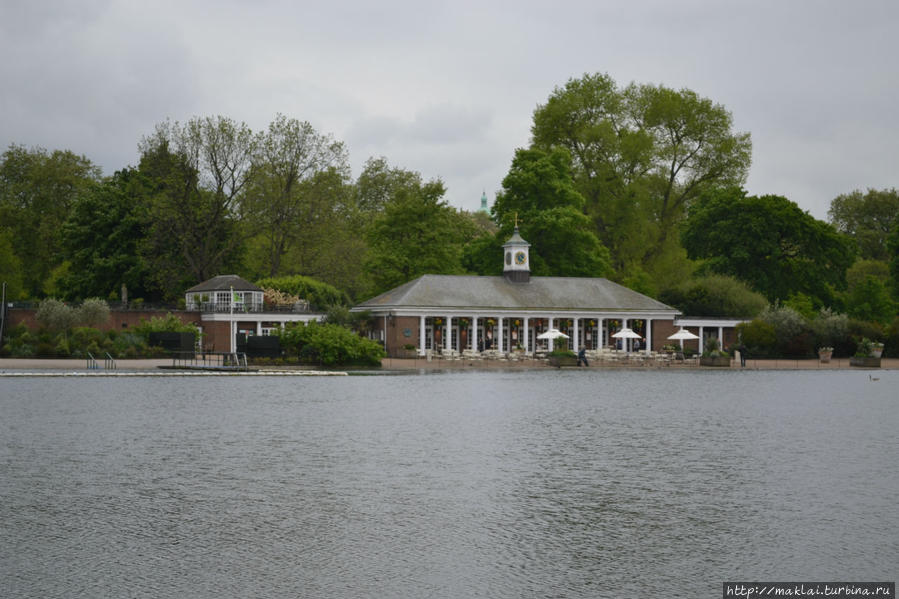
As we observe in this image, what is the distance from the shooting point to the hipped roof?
68.9 meters

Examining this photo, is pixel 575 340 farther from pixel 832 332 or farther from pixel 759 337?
pixel 832 332

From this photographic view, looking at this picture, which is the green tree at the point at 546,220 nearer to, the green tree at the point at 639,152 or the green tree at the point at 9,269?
the green tree at the point at 639,152

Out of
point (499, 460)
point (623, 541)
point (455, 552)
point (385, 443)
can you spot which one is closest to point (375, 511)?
point (455, 552)

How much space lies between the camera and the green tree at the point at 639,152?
3423 inches

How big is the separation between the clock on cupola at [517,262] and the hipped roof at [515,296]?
0.51 metres

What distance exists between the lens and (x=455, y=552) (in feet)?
43.3

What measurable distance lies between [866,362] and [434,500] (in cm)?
5359

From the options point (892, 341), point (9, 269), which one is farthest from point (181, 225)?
point (892, 341)

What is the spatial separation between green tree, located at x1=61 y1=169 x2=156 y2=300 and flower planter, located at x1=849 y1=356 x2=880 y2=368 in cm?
4955

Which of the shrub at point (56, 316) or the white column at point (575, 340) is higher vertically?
the shrub at point (56, 316)

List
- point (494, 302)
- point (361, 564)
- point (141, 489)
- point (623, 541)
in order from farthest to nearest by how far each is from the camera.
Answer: point (494, 302)
point (141, 489)
point (623, 541)
point (361, 564)

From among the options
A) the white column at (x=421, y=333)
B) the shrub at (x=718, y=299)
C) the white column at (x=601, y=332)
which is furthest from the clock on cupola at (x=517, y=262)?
the shrub at (x=718, y=299)

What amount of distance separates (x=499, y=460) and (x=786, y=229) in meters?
64.4

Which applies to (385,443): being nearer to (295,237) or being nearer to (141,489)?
(141,489)
